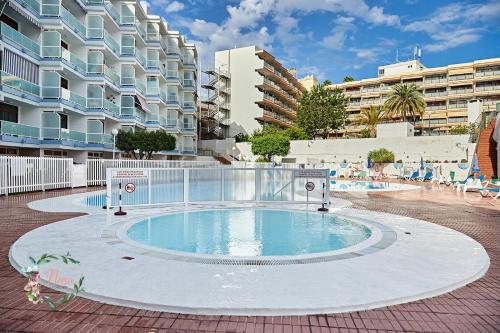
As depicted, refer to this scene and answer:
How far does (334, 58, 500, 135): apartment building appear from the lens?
187 ft

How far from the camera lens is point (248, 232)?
29.0 ft

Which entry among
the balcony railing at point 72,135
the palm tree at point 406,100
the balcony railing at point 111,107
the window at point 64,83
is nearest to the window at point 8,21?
the window at point 64,83

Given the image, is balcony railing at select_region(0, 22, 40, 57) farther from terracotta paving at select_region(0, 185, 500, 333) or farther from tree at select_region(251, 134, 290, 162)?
tree at select_region(251, 134, 290, 162)

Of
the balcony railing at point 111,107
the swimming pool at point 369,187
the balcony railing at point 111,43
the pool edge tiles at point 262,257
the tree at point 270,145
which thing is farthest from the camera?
the tree at point 270,145

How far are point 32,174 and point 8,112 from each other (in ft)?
31.9

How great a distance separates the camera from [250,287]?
165 inches

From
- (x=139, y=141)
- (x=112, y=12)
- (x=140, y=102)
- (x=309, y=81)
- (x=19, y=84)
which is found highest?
(x=309, y=81)

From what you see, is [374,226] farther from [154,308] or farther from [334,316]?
[154,308]

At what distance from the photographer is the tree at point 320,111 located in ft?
180

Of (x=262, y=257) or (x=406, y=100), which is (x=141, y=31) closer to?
(x=262, y=257)

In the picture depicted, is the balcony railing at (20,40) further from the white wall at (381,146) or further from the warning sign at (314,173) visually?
the white wall at (381,146)

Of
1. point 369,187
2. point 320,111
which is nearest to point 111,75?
point 369,187

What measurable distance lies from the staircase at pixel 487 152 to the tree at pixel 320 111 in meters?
27.4

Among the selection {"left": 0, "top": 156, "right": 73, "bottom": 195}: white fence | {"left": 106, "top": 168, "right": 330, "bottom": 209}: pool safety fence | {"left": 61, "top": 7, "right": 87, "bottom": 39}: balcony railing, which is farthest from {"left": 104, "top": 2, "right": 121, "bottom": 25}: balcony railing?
{"left": 106, "top": 168, "right": 330, "bottom": 209}: pool safety fence
